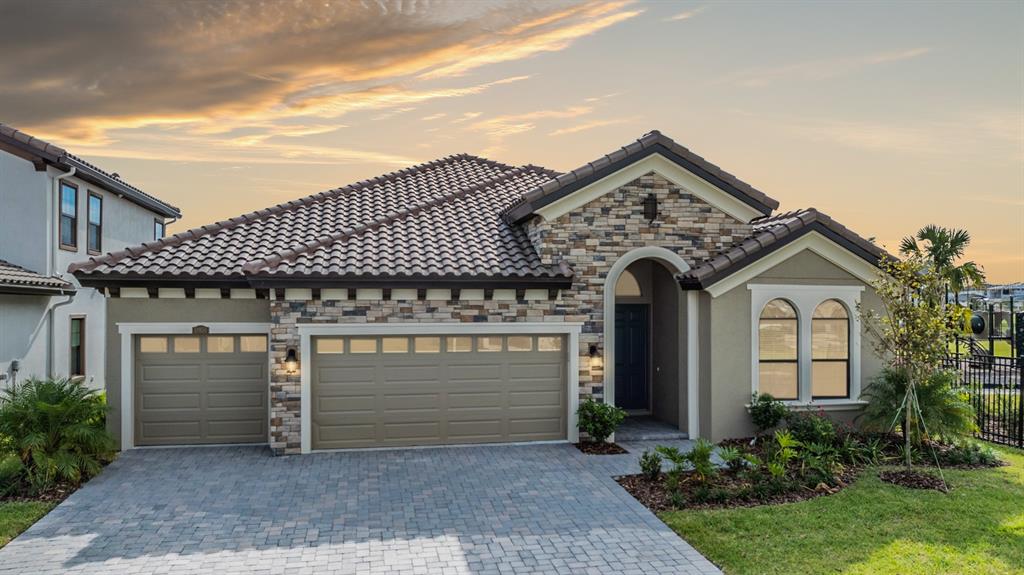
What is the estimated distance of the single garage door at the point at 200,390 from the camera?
41.2ft

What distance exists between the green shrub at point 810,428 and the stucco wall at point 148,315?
10208 mm

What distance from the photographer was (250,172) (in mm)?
19391

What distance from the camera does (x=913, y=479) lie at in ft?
→ 33.6

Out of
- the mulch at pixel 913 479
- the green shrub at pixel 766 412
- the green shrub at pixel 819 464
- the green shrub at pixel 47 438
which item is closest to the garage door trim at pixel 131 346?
the green shrub at pixel 47 438

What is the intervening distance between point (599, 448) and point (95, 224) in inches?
688

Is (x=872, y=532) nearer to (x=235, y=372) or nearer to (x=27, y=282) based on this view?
(x=235, y=372)

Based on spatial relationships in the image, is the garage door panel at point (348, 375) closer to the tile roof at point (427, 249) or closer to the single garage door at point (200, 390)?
the single garage door at point (200, 390)

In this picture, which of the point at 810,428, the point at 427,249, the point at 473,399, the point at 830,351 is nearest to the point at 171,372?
the point at 427,249

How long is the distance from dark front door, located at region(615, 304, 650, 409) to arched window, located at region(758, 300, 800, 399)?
9.43ft

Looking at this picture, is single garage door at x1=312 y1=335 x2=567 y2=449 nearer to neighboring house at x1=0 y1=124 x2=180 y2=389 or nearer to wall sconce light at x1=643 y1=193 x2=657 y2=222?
wall sconce light at x1=643 y1=193 x2=657 y2=222

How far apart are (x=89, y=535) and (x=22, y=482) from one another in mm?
2974

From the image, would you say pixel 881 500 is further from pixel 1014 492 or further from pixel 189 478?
pixel 189 478

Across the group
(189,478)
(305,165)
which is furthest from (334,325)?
→ (305,165)

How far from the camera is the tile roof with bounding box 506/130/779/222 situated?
12938 millimetres
